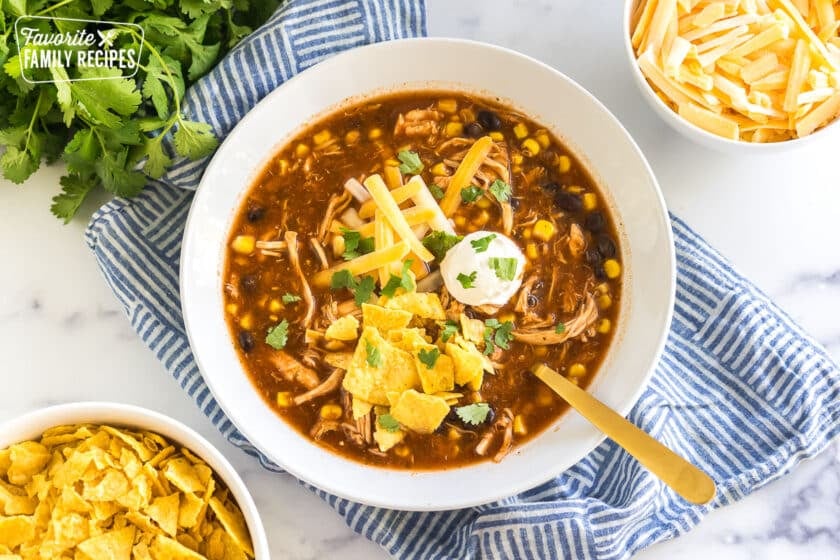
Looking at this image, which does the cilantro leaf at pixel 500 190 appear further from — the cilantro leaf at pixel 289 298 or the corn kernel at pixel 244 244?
the corn kernel at pixel 244 244

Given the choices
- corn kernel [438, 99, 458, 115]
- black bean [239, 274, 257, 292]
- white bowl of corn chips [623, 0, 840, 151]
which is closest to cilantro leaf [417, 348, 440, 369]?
black bean [239, 274, 257, 292]

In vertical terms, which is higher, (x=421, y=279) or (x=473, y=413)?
(x=421, y=279)

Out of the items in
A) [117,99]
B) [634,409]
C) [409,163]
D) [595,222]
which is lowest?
[634,409]

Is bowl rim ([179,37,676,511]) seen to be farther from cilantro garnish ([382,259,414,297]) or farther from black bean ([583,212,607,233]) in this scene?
cilantro garnish ([382,259,414,297])

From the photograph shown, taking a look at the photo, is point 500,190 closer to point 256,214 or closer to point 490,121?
point 490,121

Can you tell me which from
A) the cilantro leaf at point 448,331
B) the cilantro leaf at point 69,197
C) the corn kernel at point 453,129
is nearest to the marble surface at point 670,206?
the cilantro leaf at point 69,197

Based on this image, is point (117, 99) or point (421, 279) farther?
point (421, 279)

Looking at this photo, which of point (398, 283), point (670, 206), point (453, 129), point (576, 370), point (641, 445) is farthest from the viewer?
point (670, 206)

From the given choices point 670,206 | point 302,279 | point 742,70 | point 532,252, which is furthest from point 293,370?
point 742,70
